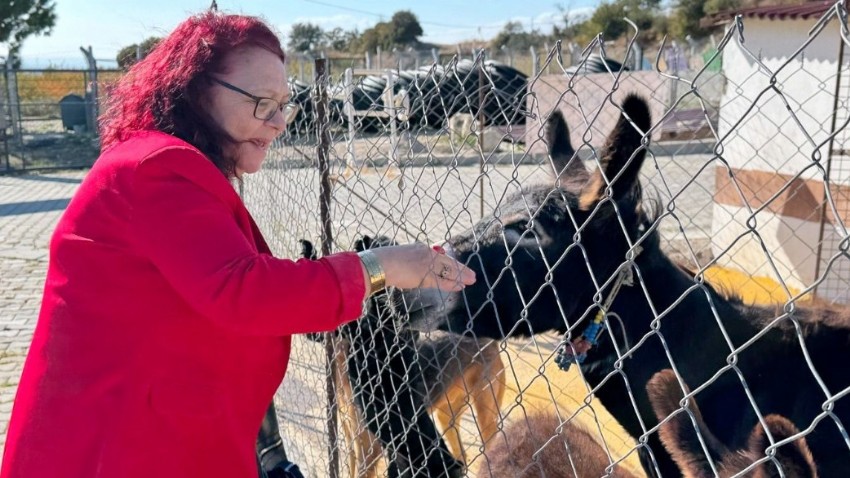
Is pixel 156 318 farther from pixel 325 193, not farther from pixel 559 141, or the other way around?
pixel 559 141

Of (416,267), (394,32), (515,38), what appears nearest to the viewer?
(416,267)

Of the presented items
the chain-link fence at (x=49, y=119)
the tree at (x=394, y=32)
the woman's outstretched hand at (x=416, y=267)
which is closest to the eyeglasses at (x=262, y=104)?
the woman's outstretched hand at (x=416, y=267)

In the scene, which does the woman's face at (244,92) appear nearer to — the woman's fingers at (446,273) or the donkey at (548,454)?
the woman's fingers at (446,273)

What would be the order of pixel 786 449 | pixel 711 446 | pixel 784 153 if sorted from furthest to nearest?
pixel 784 153 → pixel 711 446 → pixel 786 449

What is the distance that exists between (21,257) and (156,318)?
31.3 ft

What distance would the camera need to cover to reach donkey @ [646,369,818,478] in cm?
171

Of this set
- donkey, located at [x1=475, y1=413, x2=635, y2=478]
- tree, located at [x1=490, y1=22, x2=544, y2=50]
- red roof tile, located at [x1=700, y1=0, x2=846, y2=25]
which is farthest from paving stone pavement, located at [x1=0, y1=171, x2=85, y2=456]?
tree, located at [x1=490, y1=22, x2=544, y2=50]

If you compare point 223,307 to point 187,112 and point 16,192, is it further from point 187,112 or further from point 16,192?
point 16,192

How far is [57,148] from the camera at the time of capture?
22719mm

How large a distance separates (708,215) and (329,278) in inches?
435

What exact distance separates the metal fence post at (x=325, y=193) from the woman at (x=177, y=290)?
4.99ft

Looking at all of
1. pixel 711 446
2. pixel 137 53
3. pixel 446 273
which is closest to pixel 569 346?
pixel 711 446

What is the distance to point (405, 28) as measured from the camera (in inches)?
2495

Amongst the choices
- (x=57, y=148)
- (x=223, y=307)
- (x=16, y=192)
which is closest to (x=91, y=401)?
(x=223, y=307)
